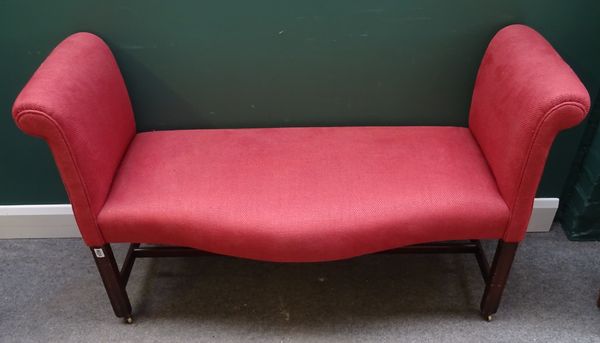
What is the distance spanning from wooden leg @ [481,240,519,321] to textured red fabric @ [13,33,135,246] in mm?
1061

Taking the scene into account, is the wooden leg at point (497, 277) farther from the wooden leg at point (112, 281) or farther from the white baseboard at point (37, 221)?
the white baseboard at point (37, 221)

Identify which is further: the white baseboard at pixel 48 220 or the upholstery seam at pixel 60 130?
the white baseboard at pixel 48 220

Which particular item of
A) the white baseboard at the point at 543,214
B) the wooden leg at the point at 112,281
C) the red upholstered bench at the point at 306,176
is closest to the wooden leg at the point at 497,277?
the red upholstered bench at the point at 306,176

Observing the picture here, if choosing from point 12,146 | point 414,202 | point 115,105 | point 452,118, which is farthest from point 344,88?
point 12,146

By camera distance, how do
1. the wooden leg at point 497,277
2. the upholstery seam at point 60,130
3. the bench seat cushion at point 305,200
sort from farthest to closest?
the wooden leg at point 497,277 → the bench seat cushion at point 305,200 → the upholstery seam at point 60,130

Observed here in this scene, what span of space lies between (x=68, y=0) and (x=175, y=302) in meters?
0.95

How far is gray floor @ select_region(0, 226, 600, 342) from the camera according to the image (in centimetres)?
161

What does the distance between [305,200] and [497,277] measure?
1.97ft

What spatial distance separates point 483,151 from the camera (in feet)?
5.03

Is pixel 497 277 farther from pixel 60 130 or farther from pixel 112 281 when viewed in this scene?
pixel 60 130

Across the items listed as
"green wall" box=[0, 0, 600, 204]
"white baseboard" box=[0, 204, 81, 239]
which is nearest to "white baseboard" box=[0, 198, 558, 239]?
"white baseboard" box=[0, 204, 81, 239]

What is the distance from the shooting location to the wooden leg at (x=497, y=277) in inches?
57.2

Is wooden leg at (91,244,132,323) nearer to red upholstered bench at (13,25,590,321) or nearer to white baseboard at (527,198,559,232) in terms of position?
red upholstered bench at (13,25,590,321)

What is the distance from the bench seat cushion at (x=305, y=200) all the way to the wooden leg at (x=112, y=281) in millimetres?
85
